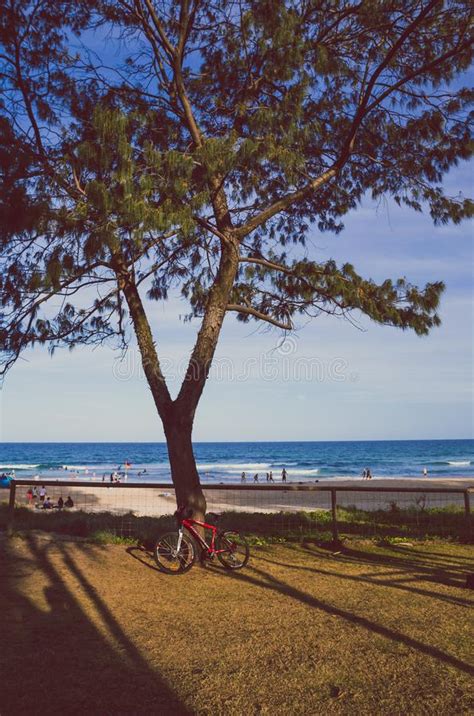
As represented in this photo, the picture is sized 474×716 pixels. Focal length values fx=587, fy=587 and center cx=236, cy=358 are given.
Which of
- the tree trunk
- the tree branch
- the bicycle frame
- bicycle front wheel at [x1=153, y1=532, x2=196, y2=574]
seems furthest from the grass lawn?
the tree branch

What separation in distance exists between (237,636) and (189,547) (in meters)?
2.70

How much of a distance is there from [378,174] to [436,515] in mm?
6621

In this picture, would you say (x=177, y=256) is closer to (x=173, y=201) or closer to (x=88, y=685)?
(x=173, y=201)

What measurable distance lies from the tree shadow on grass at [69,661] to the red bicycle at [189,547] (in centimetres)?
123

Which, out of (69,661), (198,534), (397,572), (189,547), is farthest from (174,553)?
(69,661)

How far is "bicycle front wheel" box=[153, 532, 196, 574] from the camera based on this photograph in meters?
7.37

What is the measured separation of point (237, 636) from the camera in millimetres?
4887

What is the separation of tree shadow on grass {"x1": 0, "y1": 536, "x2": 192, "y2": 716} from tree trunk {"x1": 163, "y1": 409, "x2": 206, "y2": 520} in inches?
73.1

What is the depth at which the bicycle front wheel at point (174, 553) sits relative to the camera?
7.37 metres

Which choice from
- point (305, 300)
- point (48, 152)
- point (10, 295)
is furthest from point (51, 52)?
point (305, 300)

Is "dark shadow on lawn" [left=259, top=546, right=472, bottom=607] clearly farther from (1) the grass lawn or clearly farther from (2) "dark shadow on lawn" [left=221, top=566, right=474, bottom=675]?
(2) "dark shadow on lawn" [left=221, top=566, right=474, bottom=675]

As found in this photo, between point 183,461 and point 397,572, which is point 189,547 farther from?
point 397,572

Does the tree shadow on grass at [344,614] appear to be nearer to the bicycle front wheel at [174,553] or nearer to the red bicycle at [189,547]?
the red bicycle at [189,547]

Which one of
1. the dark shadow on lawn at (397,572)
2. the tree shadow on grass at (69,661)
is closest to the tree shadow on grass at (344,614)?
the dark shadow on lawn at (397,572)
